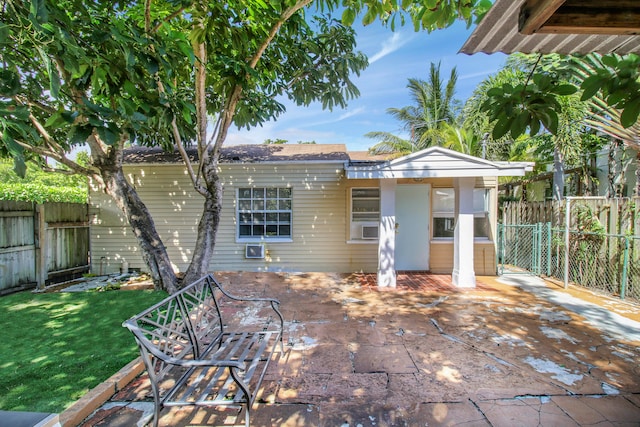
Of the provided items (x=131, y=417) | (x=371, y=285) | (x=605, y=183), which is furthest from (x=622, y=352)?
(x=605, y=183)

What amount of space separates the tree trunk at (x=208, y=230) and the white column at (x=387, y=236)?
3.59m

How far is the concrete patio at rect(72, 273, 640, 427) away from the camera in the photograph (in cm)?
261

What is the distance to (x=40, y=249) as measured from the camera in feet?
22.1

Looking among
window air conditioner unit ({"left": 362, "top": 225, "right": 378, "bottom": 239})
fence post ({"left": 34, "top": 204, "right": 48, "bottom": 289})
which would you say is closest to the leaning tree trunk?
fence post ({"left": 34, "top": 204, "right": 48, "bottom": 289})

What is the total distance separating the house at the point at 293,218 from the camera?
26.3 feet

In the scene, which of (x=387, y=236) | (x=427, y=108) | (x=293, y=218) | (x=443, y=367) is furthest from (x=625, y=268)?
(x=427, y=108)

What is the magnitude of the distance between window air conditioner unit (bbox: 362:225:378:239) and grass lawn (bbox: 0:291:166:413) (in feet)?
16.2

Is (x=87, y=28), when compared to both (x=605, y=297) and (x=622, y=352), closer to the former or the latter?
(x=622, y=352)

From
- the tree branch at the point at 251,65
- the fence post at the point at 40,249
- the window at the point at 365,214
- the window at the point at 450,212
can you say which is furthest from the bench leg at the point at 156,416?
the window at the point at 450,212

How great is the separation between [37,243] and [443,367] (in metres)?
8.35

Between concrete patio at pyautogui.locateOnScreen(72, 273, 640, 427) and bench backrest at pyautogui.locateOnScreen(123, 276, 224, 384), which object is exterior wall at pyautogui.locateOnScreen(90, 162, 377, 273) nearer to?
concrete patio at pyautogui.locateOnScreen(72, 273, 640, 427)

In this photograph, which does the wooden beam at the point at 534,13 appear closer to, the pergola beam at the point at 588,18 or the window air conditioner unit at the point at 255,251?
the pergola beam at the point at 588,18

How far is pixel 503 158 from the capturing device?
14641 millimetres

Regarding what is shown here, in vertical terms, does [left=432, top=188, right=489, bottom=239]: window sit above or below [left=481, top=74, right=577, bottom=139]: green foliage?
below
